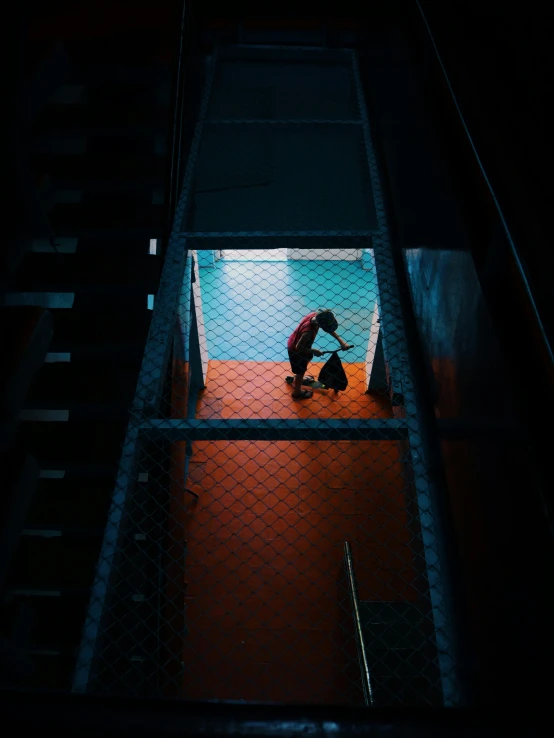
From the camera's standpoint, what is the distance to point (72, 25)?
15.6 feet

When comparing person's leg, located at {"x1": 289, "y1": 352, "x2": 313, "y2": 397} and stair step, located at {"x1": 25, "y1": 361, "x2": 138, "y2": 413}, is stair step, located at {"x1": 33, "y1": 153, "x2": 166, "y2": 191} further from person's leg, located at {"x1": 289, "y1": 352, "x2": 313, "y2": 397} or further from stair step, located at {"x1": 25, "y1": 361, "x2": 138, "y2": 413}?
person's leg, located at {"x1": 289, "y1": 352, "x2": 313, "y2": 397}

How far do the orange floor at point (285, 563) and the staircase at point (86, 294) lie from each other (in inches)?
23.0

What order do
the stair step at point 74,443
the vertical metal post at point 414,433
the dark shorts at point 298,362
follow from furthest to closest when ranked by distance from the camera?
the dark shorts at point 298,362 < the stair step at point 74,443 < the vertical metal post at point 414,433

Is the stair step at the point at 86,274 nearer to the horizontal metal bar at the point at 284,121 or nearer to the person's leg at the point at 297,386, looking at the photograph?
the horizontal metal bar at the point at 284,121

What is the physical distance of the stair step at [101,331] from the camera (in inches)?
123

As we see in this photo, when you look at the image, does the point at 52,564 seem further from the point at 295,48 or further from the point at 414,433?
the point at 295,48

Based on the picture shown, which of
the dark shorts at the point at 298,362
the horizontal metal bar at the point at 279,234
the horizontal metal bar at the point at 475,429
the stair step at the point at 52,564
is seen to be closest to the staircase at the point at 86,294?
the stair step at the point at 52,564

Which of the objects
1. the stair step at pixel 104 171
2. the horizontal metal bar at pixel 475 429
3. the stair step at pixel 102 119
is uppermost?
the stair step at pixel 102 119

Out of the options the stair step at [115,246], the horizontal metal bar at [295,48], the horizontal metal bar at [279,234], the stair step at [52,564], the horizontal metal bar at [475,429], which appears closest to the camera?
the horizontal metal bar at [475,429]

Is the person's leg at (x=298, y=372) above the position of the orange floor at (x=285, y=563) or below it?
above

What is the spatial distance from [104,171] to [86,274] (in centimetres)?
70

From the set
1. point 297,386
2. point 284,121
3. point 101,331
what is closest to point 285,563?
point 297,386

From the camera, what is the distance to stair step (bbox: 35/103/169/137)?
3.38 meters

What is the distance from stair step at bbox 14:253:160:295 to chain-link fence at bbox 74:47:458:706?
0.82 feet
